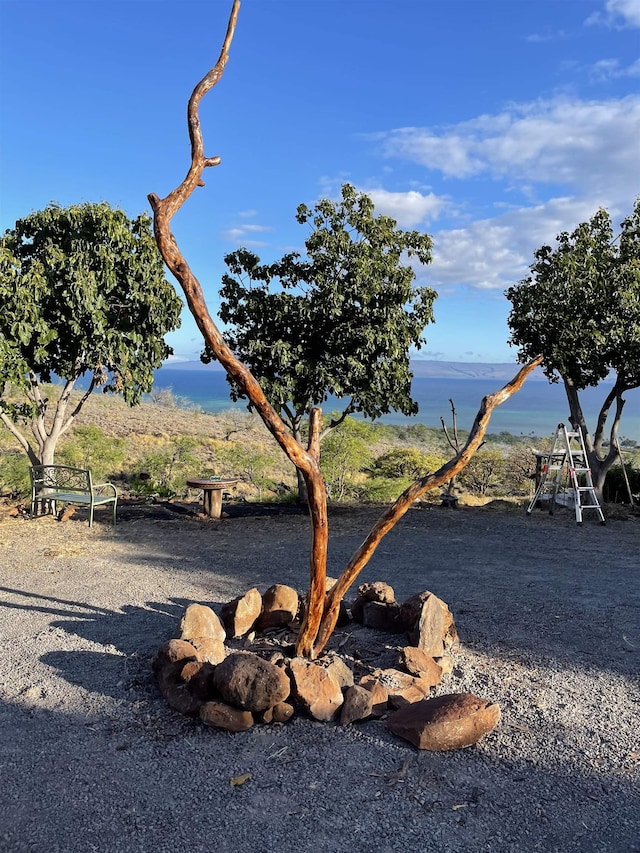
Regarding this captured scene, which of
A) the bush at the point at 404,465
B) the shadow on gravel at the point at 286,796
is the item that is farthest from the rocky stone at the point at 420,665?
the bush at the point at 404,465

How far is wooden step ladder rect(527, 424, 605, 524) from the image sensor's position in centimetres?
982

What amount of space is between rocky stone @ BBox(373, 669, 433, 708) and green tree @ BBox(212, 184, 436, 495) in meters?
5.27

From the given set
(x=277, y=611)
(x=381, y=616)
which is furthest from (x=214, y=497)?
(x=381, y=616)

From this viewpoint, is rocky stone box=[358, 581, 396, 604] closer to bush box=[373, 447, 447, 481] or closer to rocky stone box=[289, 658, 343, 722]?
rocky stone box=[289, 658, 343, 722]

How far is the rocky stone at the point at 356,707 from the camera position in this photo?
3400 millimetres

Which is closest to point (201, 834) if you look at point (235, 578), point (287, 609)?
point (287, 609)

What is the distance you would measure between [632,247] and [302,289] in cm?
522

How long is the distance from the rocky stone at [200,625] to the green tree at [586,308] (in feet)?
22.2

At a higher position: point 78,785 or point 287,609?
point 287,609

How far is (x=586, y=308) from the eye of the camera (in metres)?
9.80

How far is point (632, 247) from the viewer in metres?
9.99

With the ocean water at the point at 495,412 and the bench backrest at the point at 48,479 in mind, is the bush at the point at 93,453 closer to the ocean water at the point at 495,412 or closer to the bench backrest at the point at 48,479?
the bench backrest at the point at 48,479

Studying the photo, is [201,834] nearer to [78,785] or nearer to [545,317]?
[78,785]

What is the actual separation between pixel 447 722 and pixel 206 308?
247 cm
